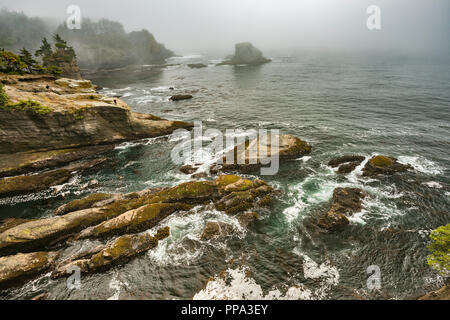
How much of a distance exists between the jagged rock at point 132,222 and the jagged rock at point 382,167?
2215cm

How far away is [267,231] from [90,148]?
27554 mm

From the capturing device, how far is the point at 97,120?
97.2ft

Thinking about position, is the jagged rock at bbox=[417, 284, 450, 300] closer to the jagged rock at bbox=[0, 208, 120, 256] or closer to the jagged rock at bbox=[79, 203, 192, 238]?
the jagged rock at bbox=[79, 203, 192, 238]

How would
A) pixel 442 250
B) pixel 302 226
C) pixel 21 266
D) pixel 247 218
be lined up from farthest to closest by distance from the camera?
1. pixel 247 218
2. pixel 302 226
3. pixel 21 266
4. pixel 442 250

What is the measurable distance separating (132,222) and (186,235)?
14.8 ft

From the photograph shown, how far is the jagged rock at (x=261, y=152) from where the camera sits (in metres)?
24.4

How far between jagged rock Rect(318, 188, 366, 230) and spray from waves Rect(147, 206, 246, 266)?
23.1 feet

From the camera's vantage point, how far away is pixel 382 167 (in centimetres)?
2273

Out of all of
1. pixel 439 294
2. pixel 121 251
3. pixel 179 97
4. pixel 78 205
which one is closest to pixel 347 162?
pixel 439 294

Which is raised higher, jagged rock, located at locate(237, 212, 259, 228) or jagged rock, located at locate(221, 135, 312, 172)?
jagged rock, located at locate(221, 135, 312, 172)

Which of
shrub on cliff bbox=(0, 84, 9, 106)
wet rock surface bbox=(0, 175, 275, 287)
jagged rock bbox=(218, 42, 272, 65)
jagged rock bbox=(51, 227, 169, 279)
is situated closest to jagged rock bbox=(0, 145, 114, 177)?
shrub on cliff bbox=(0, 84, 9, 106)

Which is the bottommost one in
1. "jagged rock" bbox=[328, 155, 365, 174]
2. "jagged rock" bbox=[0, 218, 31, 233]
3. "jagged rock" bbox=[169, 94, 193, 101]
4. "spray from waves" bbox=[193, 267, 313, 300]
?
"spray from waves" bbox=[193, 267, 313, 300]

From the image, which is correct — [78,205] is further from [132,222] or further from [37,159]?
[37,159]

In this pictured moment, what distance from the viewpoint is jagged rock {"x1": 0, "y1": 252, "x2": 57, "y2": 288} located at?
12.9 meters
